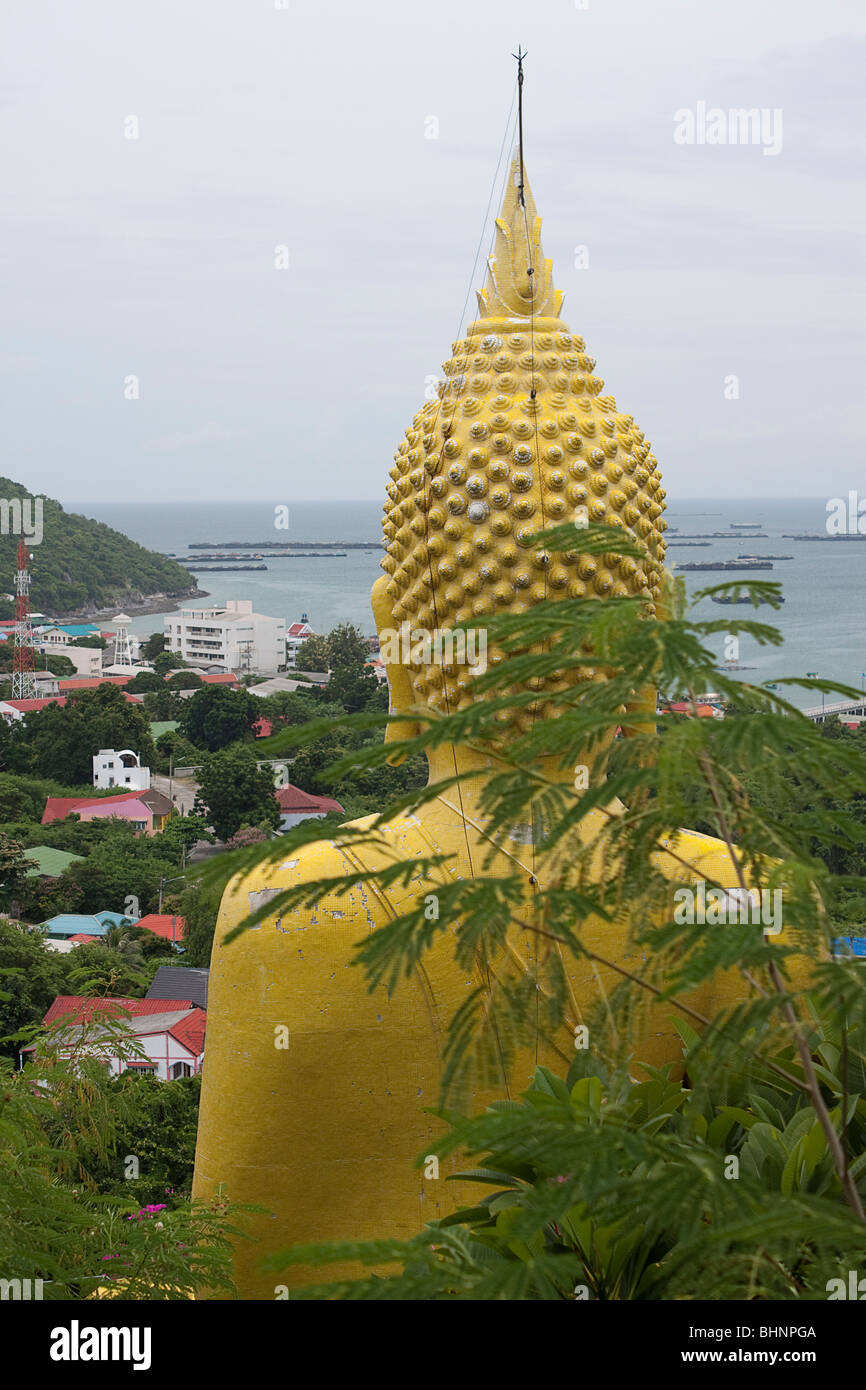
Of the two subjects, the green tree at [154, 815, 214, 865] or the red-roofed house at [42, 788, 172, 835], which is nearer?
the green tree at [154, 815, 214, 865]

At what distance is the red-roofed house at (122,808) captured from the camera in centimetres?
3881

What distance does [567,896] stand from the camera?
2.17 metres

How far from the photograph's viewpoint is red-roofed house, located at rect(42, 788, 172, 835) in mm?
38812

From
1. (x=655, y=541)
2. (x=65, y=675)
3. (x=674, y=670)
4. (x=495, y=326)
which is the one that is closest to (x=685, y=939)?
(x=674, y=670)

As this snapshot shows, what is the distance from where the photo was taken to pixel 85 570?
243 ft

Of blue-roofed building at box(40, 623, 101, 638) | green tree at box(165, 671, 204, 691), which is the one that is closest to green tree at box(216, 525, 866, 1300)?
green tree at box(165, 671, 204, 691)

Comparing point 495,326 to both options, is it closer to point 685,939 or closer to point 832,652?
point 685,939

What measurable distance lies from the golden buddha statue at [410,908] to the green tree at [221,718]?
3787 cm

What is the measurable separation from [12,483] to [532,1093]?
67.5 m

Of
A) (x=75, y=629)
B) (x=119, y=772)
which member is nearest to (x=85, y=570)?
(x=75, y=629)

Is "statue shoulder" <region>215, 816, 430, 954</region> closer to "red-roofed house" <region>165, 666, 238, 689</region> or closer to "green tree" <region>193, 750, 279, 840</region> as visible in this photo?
"green tree" <region>193, 750, 279, 840</region>

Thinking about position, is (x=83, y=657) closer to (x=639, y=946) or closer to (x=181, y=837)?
(x=181, y=837)

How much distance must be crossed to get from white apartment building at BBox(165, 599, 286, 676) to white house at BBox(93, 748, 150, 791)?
1676 cm

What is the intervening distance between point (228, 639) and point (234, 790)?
28209mm
